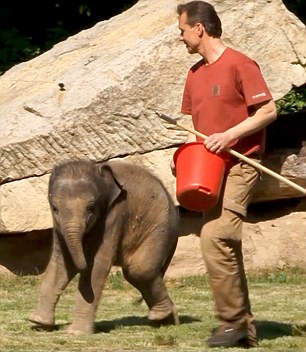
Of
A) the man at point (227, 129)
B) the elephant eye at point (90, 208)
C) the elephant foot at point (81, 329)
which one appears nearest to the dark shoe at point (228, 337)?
the man at point (227, 129)

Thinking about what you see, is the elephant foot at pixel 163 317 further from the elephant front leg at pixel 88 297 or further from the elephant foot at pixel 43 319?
the elephant foot at pixel 43 319

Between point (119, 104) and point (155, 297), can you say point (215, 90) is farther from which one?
point (119, 104)

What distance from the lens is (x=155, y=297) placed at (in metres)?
9.66

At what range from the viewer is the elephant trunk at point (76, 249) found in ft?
29.6

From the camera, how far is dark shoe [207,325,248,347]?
833 cm

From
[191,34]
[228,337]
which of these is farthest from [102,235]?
[191,34]

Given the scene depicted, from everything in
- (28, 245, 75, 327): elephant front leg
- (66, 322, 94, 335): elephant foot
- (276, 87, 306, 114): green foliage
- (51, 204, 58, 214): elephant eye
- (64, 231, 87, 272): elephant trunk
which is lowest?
(66, 322, 94, 335): elephant foot

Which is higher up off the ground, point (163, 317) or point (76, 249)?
point (76, 249)

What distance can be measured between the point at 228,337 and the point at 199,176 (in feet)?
3.29

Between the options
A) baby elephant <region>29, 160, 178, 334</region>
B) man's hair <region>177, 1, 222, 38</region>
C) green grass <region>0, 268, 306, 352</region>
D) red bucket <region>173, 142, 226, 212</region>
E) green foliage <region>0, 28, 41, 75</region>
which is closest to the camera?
red bucket <region>173, 142, 226, 212</region>

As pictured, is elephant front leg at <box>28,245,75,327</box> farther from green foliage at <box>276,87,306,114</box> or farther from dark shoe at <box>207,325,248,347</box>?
green foliage at <box>276,87,306,114</box>

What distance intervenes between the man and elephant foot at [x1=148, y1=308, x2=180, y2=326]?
119 cm

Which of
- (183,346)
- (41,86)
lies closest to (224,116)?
(183,346)

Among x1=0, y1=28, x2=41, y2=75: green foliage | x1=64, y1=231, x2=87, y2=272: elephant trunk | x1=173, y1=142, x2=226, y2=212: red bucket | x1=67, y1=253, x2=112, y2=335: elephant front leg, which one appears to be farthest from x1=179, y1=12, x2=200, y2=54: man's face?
x1=0, y1=28, x2=41, y2=75: green foliage
